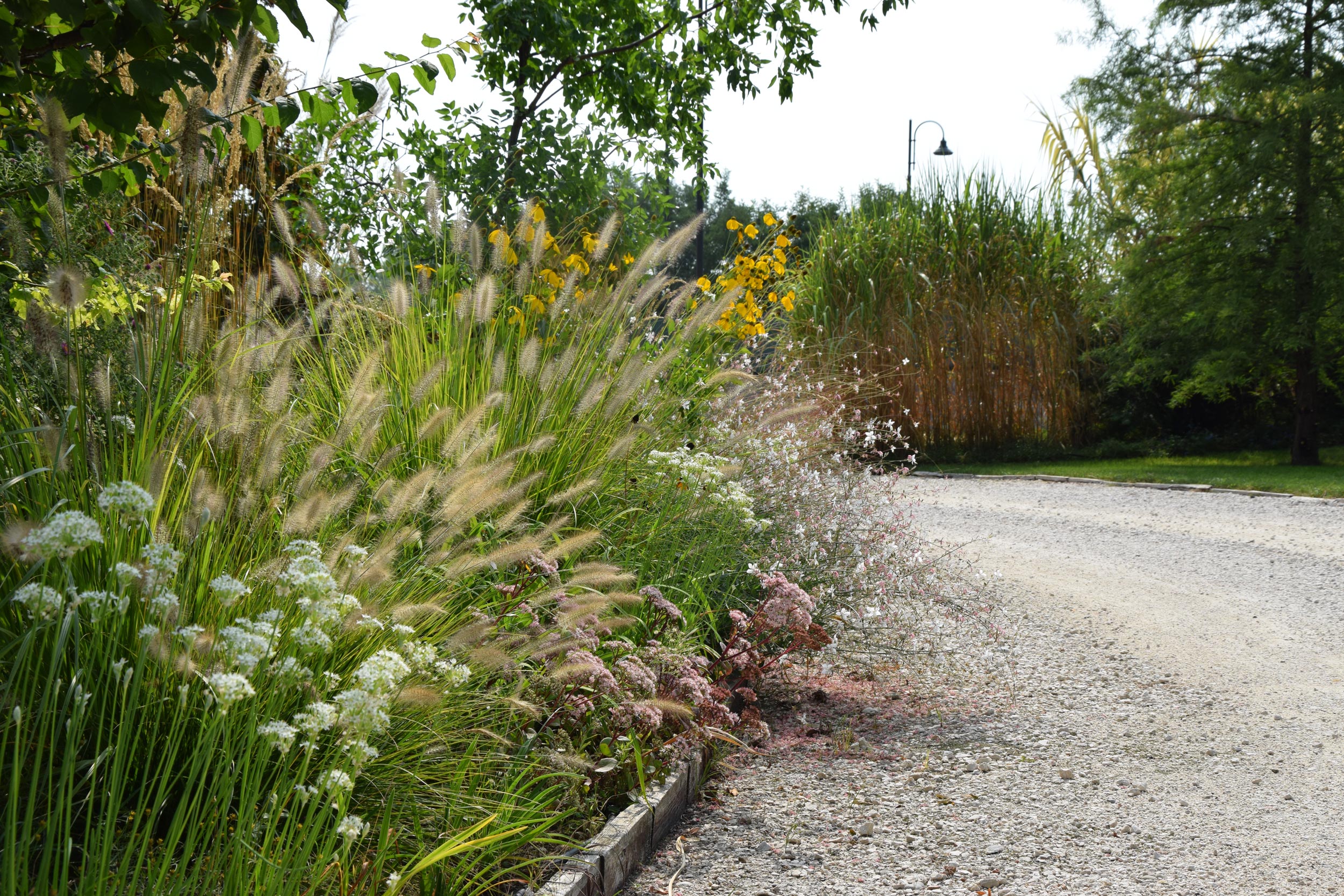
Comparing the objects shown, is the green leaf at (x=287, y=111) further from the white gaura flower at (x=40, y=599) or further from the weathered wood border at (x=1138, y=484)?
the weathered wood border at (x=1138, y=484)

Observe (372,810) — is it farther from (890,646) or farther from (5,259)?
(890,646)

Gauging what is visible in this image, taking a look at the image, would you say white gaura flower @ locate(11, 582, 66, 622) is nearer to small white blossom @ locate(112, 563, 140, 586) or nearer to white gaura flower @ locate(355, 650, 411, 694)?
small white blossom @ locate(112, 563, 140, 586)

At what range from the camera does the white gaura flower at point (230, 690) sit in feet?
4.28

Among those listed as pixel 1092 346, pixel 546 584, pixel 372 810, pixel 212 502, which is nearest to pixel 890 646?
pixel 546 584

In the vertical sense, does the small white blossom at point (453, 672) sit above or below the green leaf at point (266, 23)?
below

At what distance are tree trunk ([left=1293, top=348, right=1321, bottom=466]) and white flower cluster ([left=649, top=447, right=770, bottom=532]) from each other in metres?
10.4

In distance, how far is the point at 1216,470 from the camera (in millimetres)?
10891

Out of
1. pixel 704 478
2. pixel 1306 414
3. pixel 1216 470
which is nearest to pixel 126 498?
pixel 704 478

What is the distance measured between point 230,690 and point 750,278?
17.7 feet

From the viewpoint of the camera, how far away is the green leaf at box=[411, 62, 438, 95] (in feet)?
8.23

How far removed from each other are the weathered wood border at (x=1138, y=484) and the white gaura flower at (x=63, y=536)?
8.73 m

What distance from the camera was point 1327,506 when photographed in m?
8.07

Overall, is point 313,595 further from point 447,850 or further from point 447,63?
point 447,63

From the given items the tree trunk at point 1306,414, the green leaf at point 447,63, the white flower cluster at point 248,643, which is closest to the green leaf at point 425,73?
the green leaf at point 447,63
